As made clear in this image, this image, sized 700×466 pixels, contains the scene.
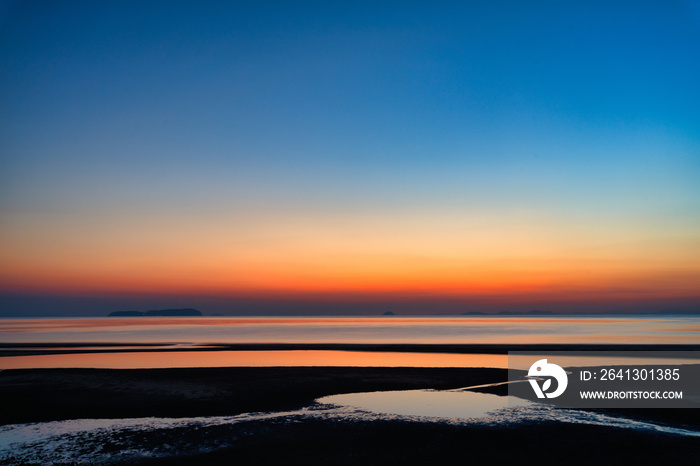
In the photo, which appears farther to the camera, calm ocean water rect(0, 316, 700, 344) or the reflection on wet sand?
calm ocean water rect(0, 316, 700, 344)

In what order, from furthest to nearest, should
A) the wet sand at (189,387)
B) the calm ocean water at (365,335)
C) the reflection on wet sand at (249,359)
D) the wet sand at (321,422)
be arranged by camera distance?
the calm ocean water at (365,335) < the reflection on wet sand at (249,359) < the wet sand at (189,387) < the wet sand at (321,422)

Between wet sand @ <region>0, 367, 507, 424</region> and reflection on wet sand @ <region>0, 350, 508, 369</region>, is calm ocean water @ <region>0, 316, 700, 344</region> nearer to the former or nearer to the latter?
reflection on wet sand @ <region>0, 350, 508, 369</region>

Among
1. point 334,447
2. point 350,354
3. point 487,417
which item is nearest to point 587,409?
point 487,417

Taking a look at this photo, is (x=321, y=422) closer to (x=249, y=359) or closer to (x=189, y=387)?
(x=189, y=387)

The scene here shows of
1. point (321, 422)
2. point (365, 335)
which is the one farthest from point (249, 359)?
point (365, 335)

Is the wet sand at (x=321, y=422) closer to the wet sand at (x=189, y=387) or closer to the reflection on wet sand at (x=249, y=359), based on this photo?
the wet sand at (x=189, y=387)

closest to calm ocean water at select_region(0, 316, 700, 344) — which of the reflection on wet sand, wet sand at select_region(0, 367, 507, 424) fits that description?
the reflection on wet sand

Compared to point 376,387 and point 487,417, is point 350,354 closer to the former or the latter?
point 376,387

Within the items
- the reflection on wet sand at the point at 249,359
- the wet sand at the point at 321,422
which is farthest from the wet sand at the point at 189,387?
the reflection on wet sand at the point at 249,359

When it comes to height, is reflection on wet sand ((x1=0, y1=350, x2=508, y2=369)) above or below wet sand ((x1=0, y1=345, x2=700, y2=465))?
below

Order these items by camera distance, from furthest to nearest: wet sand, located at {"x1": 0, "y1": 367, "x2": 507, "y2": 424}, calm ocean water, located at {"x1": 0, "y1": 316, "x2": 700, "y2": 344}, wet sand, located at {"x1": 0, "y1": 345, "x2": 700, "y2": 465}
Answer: calm ocean water, located at {"x1": 0, "y1": 316, "x2": 700, "y2": 344} < wet sand, located at {"x1": 0, "y1": 367, "x2": 507, "y2": 424} < wet sand, located at {"x1": 0, "y1": 345, "x2": 700, "y2": 465}

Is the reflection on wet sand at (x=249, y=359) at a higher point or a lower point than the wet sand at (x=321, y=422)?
lower

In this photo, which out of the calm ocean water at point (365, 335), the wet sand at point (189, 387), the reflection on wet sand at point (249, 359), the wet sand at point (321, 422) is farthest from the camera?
the calm ocean water at point (365, 335)

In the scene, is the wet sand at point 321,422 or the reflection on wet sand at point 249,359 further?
the reflection on wet sand at point 249,359
